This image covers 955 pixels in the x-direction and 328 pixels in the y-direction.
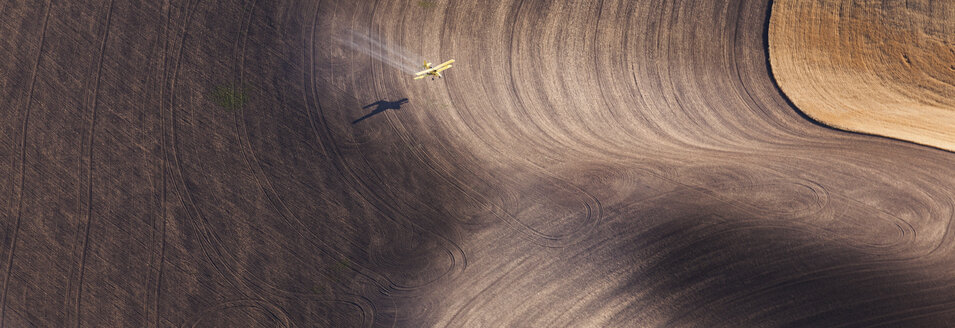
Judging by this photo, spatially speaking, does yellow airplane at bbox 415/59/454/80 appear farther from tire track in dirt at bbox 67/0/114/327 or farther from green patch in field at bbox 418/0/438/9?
tire track in dirt at bbox 67/0/114/327

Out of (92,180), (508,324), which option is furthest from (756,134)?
(92,180)

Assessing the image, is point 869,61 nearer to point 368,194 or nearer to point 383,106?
point 383,106

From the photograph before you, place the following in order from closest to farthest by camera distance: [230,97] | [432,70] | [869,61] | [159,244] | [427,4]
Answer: [159,244] → [432,70] → [230,97] → [869,61] → [427,4]

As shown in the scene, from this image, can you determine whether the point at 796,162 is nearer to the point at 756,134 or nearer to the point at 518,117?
the point at 756,134

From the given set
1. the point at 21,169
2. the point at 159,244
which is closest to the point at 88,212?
the point at 159,244

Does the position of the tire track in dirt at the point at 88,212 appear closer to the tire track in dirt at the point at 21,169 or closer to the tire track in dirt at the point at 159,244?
the tire track in dirt at the point at 21,169

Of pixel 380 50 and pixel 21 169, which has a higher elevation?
pixel 380 50

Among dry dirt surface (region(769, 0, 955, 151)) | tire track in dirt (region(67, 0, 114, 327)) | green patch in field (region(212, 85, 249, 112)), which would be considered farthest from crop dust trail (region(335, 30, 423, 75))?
dry dirt surface (region(769, 0, 955, 151))
